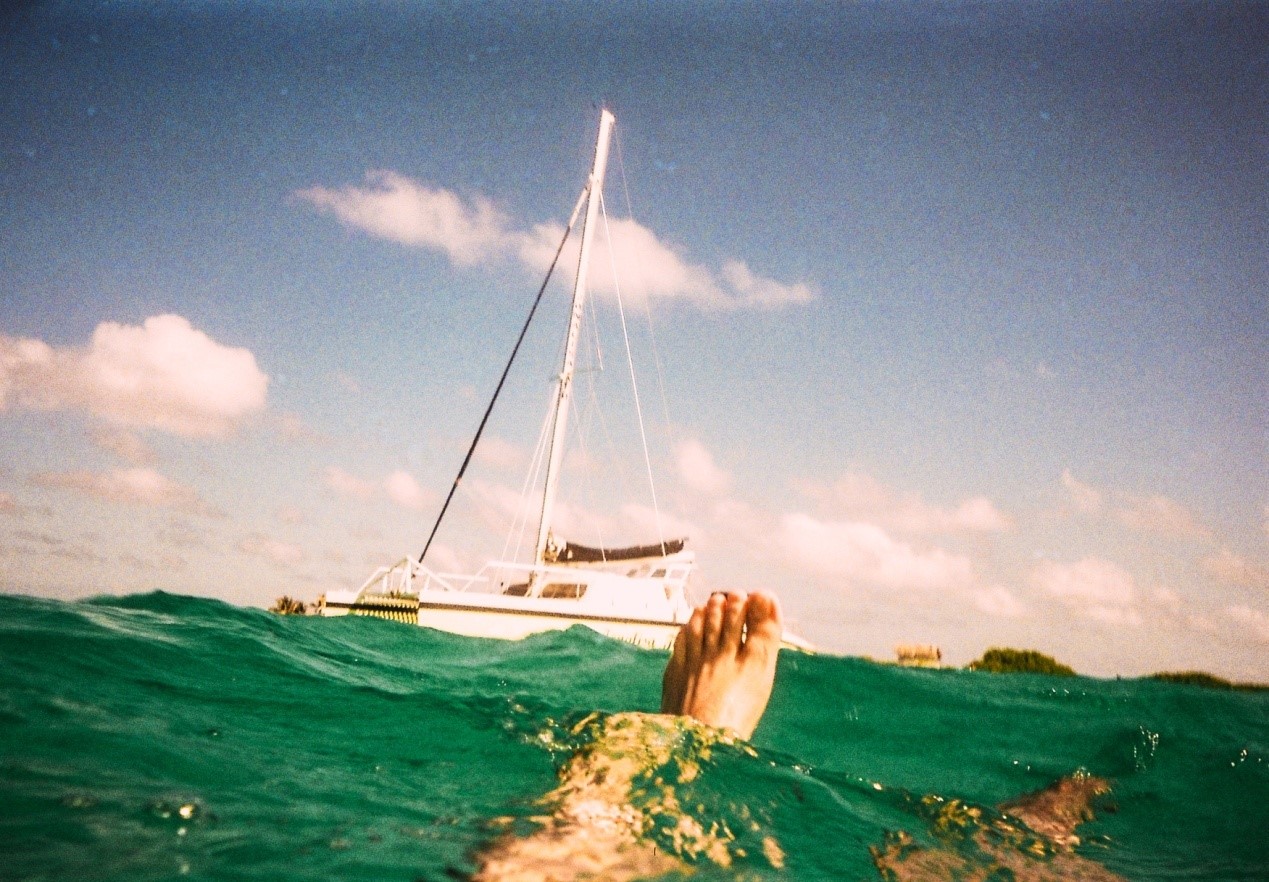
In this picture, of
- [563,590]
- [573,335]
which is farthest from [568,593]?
[573,335]

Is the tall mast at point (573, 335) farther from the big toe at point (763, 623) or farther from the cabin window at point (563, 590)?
the big toe at point (763, 623)

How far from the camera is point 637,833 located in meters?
1.88

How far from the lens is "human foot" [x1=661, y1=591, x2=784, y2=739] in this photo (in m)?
3.15

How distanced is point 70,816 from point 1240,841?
4656mm

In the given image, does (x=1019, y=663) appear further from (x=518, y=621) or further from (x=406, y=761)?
(x=406, y=761)

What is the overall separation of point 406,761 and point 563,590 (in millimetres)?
11497

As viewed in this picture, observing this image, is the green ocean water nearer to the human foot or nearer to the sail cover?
the human foot

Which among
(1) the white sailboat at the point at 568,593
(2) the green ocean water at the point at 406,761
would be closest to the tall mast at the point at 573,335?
(1) the white sailboat at the point at 568,593

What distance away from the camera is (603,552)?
14.0m

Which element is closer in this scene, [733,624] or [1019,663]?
[733,624]

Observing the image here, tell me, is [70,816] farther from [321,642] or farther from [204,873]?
[321,642]

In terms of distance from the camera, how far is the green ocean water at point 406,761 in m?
1.59

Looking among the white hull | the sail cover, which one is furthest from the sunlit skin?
the sail cover

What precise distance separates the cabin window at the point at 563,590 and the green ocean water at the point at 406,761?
7047 mm
